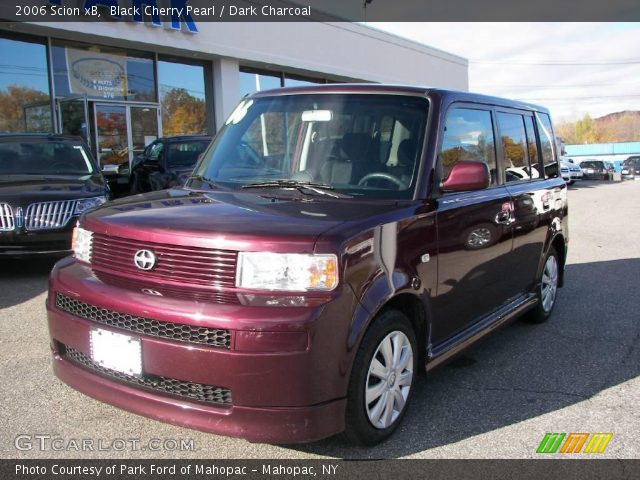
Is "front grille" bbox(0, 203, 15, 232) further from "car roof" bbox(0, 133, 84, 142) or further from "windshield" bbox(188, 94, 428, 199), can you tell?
"windshield" bbox(188, 94, 428, 199)

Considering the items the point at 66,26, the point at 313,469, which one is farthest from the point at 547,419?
the point at 66,26

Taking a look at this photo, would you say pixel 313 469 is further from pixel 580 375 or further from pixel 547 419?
pixel 580 375

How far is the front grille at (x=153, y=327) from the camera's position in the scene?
261 centimetres

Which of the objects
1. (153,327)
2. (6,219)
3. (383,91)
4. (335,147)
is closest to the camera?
(153,327)

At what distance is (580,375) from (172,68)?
578 inches

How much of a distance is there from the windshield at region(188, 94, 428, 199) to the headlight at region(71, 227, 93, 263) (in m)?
0.90

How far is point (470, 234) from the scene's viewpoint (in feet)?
12.6

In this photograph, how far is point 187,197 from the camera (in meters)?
3.51

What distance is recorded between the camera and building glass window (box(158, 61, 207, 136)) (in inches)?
641

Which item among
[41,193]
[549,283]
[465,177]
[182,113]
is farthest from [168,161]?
[465,177]

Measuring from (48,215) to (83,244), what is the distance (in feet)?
13.1

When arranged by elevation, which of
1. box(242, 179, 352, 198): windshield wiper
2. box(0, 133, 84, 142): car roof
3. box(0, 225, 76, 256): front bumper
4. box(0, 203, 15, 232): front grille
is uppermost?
box(0, 133, 84, 142): car roof

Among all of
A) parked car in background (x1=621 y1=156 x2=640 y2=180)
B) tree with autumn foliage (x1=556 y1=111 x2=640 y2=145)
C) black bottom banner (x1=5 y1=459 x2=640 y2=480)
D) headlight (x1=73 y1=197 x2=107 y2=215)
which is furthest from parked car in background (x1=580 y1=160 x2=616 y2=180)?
tree with autumn foliage (x1=556 y1=111 x2=640 y2=145)

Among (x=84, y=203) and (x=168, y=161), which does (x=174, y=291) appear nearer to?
(x=84, y=203)
